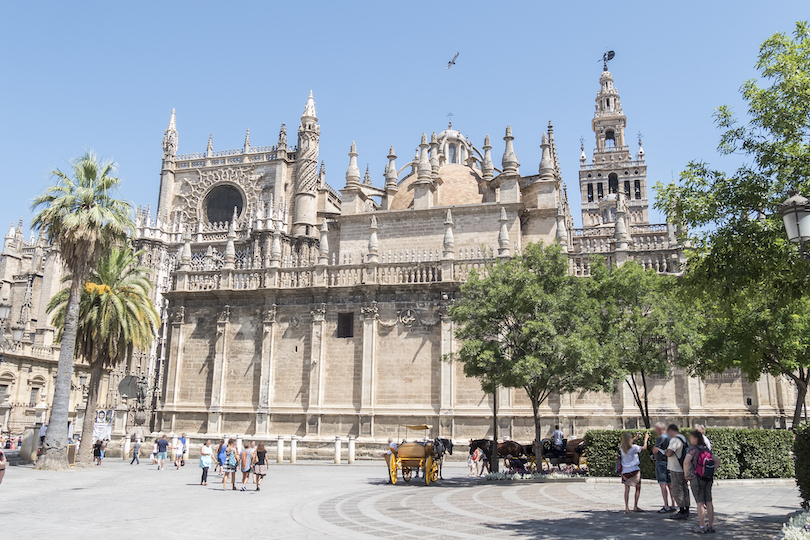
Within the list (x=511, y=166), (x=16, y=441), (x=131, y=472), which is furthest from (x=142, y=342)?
(x=511, y=166)

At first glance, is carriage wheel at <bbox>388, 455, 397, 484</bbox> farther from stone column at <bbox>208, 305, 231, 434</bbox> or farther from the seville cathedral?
stone column at <bbox>208, 305, 231, 434</bbox>

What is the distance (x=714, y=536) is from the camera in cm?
896

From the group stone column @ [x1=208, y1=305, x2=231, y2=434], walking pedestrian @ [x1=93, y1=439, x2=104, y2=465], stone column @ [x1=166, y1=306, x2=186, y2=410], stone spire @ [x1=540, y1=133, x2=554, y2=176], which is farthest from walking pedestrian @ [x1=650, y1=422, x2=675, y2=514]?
stone column @ [x1=166, y1=306, x2=186, y2=410]

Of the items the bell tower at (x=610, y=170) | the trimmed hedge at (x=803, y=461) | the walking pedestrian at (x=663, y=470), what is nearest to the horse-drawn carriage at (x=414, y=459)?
the walking pedestrian at (x=663, y=470)

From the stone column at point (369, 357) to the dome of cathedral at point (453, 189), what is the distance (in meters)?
8.54

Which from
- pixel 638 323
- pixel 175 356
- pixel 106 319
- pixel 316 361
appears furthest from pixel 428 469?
pixel 175 356

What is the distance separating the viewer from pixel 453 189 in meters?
35.9

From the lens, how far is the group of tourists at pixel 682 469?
9.30 m

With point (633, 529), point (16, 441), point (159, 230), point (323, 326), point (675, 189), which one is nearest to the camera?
point (633, 529)

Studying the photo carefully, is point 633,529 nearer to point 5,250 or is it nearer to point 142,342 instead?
point 142,342

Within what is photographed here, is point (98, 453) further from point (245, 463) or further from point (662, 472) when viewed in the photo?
point (662, 472)

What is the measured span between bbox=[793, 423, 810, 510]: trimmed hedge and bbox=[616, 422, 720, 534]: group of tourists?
46.2 inches

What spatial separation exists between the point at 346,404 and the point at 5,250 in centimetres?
5504

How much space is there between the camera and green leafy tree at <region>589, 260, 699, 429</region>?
20.0 meters
